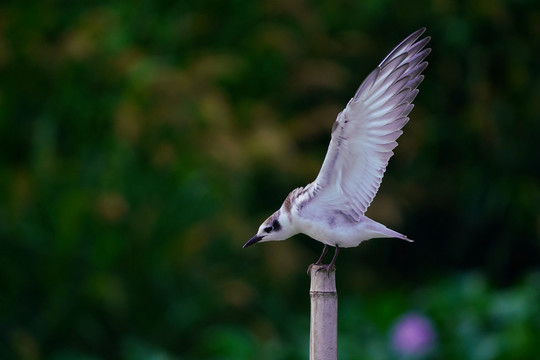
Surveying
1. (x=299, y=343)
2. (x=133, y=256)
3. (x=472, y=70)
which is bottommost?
(x=299, y=343)

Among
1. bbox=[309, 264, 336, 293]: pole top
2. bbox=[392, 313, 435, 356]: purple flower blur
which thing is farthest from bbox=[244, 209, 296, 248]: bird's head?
bbox=[392, 313, 435, 356]: purple flower blur

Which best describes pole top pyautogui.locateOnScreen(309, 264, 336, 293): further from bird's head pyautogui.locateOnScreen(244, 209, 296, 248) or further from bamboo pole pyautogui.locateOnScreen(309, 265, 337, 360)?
bird's head pyautogui.locateOnScreen(244, 209, 296, 248)

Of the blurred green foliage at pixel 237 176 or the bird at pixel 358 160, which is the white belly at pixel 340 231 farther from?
the blurred green foliage at pixel 237 176

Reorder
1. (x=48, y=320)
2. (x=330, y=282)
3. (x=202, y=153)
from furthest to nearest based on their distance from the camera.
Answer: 1. (x=202, y=153)
2. (x=48, y=320)
3. (x=330, y=282)

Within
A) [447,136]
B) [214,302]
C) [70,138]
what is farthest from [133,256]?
[447,136]

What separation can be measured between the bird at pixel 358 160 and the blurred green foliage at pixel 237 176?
213 cm

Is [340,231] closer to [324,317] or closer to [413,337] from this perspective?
[324,317]

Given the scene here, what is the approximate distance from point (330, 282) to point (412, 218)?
12.7ft

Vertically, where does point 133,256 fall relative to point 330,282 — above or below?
above

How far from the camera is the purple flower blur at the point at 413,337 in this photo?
384 cm

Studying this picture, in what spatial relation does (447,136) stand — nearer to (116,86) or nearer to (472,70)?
(472,70)

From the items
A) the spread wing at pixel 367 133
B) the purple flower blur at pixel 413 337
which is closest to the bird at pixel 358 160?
the spread wing at pixel 367 133

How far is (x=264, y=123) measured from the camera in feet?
16.8

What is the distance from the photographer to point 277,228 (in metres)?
1.95
